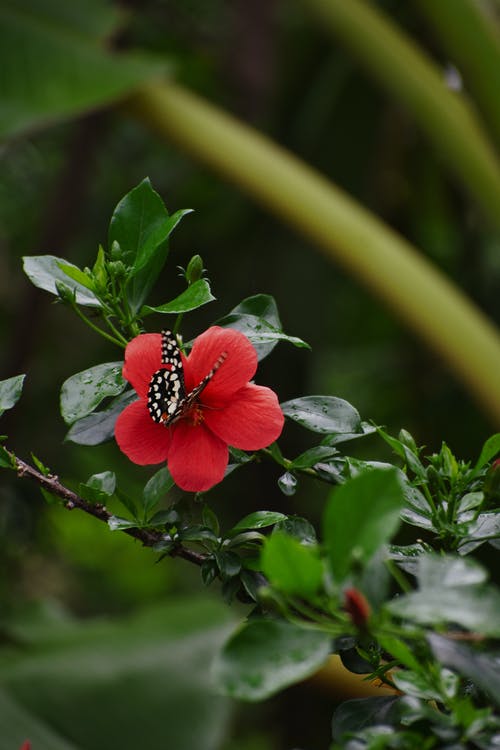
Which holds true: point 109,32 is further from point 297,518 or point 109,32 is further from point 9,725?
point 297,518

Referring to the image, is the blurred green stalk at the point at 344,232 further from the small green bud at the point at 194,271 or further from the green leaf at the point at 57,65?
the small green bud at the point at 194,271

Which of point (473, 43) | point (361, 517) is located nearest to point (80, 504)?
point (361, 517)

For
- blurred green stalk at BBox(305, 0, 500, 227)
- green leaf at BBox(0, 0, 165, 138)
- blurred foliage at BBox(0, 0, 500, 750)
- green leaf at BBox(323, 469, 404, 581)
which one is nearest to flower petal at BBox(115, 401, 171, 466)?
green leaf at BBox(323, 469, 404, 581)

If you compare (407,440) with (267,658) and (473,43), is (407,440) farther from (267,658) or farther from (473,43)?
(473,43)

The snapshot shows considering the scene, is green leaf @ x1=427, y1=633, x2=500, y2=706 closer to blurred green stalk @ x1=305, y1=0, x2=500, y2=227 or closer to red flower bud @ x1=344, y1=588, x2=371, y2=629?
red flower bud @ x1=344, y1=588, x2=371, y2=629

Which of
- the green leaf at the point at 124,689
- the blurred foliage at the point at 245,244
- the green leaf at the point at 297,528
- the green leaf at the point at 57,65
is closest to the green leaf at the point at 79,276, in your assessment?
the green leaf at the point at 297,528

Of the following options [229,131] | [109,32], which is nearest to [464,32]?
[229,131]
